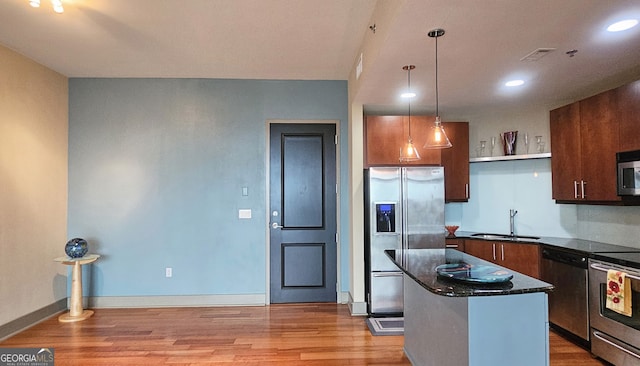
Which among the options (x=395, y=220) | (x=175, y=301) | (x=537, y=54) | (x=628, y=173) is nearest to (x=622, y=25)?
(x=537, y=54)

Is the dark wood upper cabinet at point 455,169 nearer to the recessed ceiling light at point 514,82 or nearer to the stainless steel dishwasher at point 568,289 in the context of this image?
the recessed ceiling light at point 514,82

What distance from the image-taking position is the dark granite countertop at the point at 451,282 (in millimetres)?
1963

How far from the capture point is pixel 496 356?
214 centimetres

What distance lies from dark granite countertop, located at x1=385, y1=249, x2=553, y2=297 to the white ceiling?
154 cm

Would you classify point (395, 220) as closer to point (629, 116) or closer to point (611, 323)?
point (611, 323)

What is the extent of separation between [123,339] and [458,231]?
13.3 ft

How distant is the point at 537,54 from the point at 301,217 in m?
3.09

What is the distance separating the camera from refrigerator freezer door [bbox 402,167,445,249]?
433cm

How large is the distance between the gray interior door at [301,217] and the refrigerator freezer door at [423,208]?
101cm

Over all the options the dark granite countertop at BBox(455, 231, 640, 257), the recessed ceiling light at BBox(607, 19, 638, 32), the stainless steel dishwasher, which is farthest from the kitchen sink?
the recessed ceiling light at BBox(607, 19, 638, 32)

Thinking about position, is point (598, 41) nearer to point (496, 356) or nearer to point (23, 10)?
point (496, 356)

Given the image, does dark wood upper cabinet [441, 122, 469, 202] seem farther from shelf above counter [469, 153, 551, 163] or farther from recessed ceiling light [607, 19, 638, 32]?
recessed ceiling light [607, 19, 638, 32]

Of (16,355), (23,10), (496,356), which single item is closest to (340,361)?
(496,356)

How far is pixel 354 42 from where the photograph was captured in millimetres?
3748
